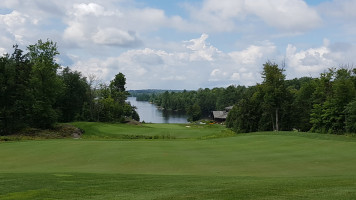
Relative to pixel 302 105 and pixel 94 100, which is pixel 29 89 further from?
pixel 302 105

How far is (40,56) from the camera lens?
47719mm

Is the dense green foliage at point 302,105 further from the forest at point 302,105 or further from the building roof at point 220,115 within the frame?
the building roof at point 220,115

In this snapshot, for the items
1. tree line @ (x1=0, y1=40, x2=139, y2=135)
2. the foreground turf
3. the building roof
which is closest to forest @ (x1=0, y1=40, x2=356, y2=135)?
tree line @ (x1=0, y1=40, x2=139, y2=135)

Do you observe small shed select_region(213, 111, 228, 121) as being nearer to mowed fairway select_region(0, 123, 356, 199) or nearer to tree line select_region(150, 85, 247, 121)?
tree line select_region(150, 85, 247, 121)

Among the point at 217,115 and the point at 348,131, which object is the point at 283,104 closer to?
the point at 348,131

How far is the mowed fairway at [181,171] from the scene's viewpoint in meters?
8.80

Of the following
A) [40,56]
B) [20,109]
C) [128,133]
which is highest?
[40,56]

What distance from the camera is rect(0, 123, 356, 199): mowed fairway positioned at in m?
8.80

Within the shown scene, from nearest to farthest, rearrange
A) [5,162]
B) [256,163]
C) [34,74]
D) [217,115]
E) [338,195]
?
[338,195] < [256,163] < [5,162] < [34,74] < [217,115]

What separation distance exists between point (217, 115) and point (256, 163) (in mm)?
88788

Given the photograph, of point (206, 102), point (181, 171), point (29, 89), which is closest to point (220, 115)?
point (206, 102)

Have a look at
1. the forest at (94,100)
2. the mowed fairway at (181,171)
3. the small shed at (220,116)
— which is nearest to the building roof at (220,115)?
the small shed at (220,116)

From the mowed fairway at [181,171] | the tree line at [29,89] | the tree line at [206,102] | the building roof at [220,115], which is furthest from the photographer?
the tree line at [206,102]

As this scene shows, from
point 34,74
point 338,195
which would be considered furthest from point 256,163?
point 34,74
